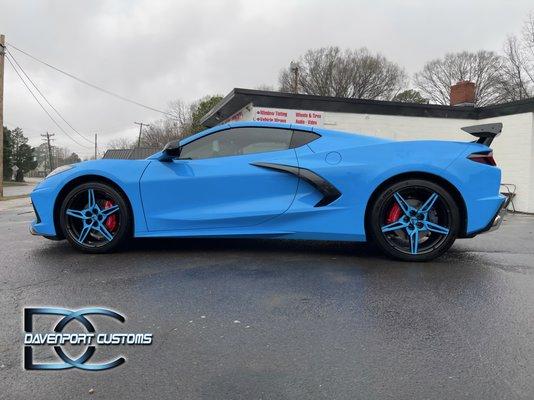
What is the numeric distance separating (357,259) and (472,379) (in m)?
2.29

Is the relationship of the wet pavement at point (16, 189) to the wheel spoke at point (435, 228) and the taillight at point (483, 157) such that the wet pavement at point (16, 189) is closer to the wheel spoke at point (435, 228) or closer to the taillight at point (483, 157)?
the wheel spoke at point (435, 228)

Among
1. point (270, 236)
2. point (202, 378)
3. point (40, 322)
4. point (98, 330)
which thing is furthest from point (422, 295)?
point (40, 322)

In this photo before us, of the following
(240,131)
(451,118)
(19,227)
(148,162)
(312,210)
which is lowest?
(19,227)

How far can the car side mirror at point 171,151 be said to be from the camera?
14.1ft

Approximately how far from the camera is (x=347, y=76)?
4491 centimetres

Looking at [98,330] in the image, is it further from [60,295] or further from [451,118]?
[451,118]

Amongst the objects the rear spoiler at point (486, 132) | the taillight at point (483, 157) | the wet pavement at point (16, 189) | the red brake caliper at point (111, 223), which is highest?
the rear spoiler at point (486, 132)

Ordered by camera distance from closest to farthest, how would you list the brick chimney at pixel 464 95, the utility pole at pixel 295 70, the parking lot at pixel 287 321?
the parking lot at pixel 287 321
the brick chimney at pixel 464 95
the utility pole at pixel 295 70

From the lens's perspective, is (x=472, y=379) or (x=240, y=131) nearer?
(x=472, y=379)

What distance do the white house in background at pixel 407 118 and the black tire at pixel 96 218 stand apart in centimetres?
812

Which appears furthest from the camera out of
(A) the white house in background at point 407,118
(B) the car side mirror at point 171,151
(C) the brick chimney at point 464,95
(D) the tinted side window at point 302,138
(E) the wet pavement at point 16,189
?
(E) the wet pavement at point 16,189

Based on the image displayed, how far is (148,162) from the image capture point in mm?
4430

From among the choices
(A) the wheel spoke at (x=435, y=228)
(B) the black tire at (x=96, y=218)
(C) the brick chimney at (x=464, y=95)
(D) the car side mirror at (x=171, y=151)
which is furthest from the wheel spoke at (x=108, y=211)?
(C) the brick chimney at (x=464, y=95)

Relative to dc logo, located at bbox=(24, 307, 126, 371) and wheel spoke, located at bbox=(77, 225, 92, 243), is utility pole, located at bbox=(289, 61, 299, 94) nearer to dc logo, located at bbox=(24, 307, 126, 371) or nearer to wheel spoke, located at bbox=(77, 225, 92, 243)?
wheel spoke, located at bbox=(77, 225, 92, 243)
